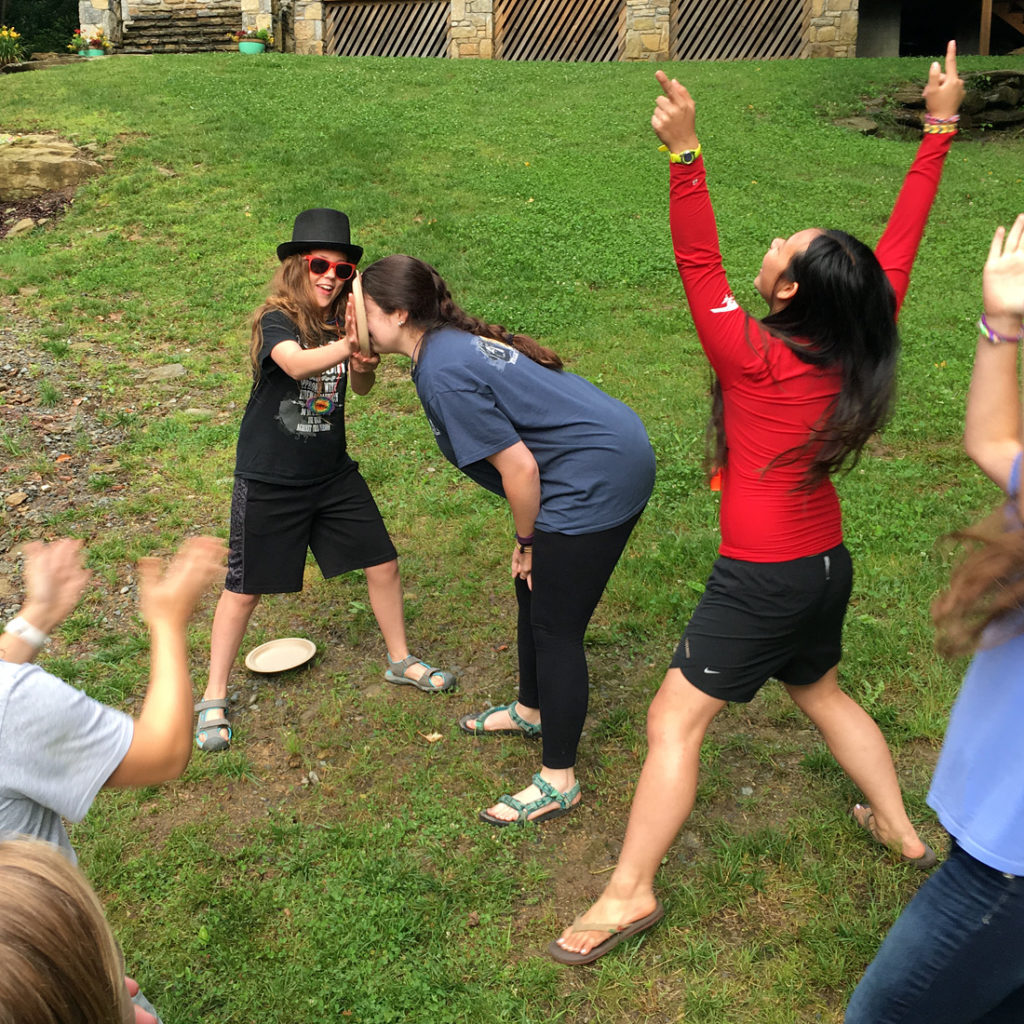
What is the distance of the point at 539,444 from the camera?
2.95m

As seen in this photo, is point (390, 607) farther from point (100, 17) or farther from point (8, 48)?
point (100, 17)

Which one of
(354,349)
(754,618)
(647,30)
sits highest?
(647,30)

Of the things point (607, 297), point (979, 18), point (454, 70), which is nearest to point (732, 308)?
point (607, 297)

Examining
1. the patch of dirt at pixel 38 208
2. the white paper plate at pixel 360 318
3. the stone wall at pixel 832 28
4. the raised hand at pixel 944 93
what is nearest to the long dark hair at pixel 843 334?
the raised hand at pixel 944 93

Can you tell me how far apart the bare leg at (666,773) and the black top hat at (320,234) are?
193cm

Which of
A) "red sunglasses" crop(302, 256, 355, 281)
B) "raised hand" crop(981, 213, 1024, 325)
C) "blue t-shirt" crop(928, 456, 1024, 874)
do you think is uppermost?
"raised hand" crop(981, 213, 1024, 325)

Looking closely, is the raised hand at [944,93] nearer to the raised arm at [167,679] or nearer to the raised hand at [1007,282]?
the raised hand at [1007,282]

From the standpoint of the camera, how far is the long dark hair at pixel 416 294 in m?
2.95

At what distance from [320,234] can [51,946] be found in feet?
8.98

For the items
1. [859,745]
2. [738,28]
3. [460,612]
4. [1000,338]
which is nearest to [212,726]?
[460,612]

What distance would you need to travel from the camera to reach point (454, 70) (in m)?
15.5

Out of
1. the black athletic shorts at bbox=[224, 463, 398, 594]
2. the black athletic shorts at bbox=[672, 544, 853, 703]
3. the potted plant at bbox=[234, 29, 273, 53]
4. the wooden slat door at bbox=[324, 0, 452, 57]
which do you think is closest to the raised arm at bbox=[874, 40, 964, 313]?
the black athletic shorts at bbox=[672, 544, 853, 703]

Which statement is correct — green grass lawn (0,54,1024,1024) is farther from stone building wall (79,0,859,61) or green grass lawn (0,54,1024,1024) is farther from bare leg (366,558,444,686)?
stone building wall (79,0,859,61)

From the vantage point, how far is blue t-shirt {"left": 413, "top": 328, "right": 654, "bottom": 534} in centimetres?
282
